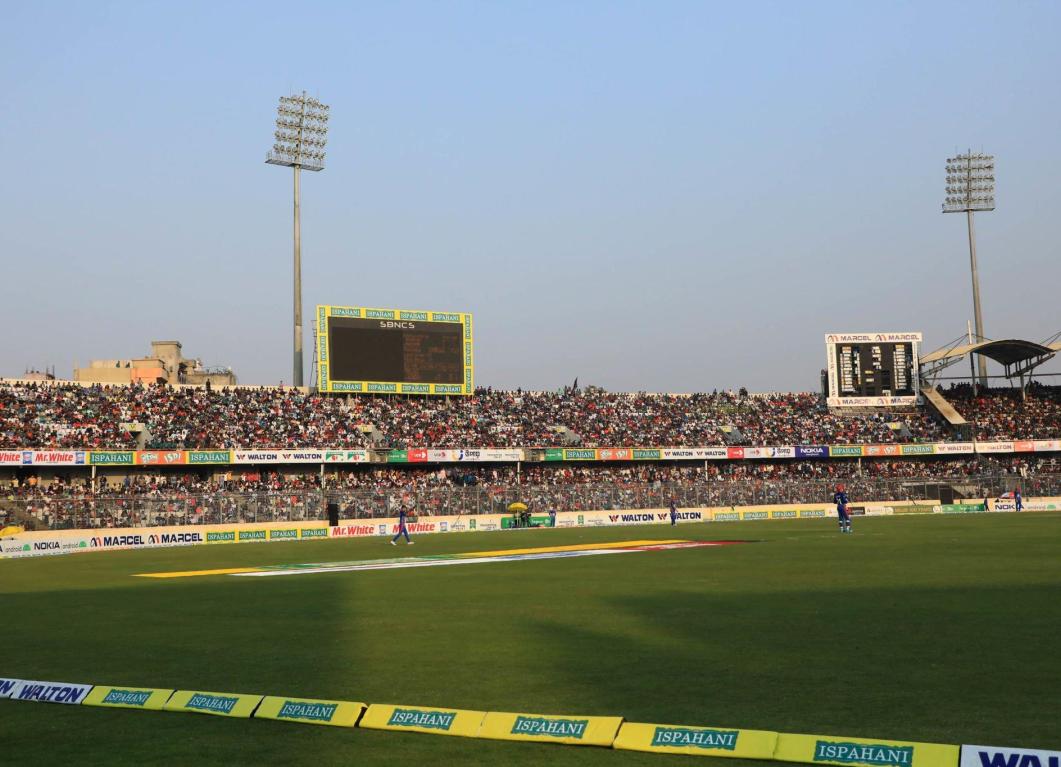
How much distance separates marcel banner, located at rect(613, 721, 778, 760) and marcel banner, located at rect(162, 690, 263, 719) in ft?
11.5

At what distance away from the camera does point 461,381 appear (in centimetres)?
6856

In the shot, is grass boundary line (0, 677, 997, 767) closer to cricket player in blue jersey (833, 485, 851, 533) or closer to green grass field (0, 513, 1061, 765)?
green grass field (0, 513, 1061, 765)

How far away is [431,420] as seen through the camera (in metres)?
66.4

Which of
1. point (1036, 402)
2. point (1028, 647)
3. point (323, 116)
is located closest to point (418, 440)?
point (323, 116)

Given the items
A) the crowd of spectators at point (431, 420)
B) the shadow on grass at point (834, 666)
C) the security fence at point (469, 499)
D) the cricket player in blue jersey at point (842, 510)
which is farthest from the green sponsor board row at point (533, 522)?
the shadow on grass at point (834, 666)

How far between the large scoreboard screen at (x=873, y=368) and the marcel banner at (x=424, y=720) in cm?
7135

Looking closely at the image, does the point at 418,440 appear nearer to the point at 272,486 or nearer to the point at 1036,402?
the point at 272,486

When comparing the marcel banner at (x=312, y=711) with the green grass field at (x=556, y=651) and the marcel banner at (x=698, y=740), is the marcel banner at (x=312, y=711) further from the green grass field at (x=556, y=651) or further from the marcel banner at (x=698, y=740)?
the marcel banner at (x=698, y=740)

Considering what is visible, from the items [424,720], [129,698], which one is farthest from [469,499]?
[424,720]

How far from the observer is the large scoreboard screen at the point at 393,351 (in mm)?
65062

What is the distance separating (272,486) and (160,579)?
103 ft

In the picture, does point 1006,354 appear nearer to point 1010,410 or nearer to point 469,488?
point 1010,410

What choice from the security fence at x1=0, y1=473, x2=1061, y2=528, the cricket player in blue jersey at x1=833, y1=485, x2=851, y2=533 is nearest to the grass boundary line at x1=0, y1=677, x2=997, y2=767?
the cricket player in blue jersey at x1=833, y1=485, x2=851, y2=533

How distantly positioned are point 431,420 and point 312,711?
57.1 m
